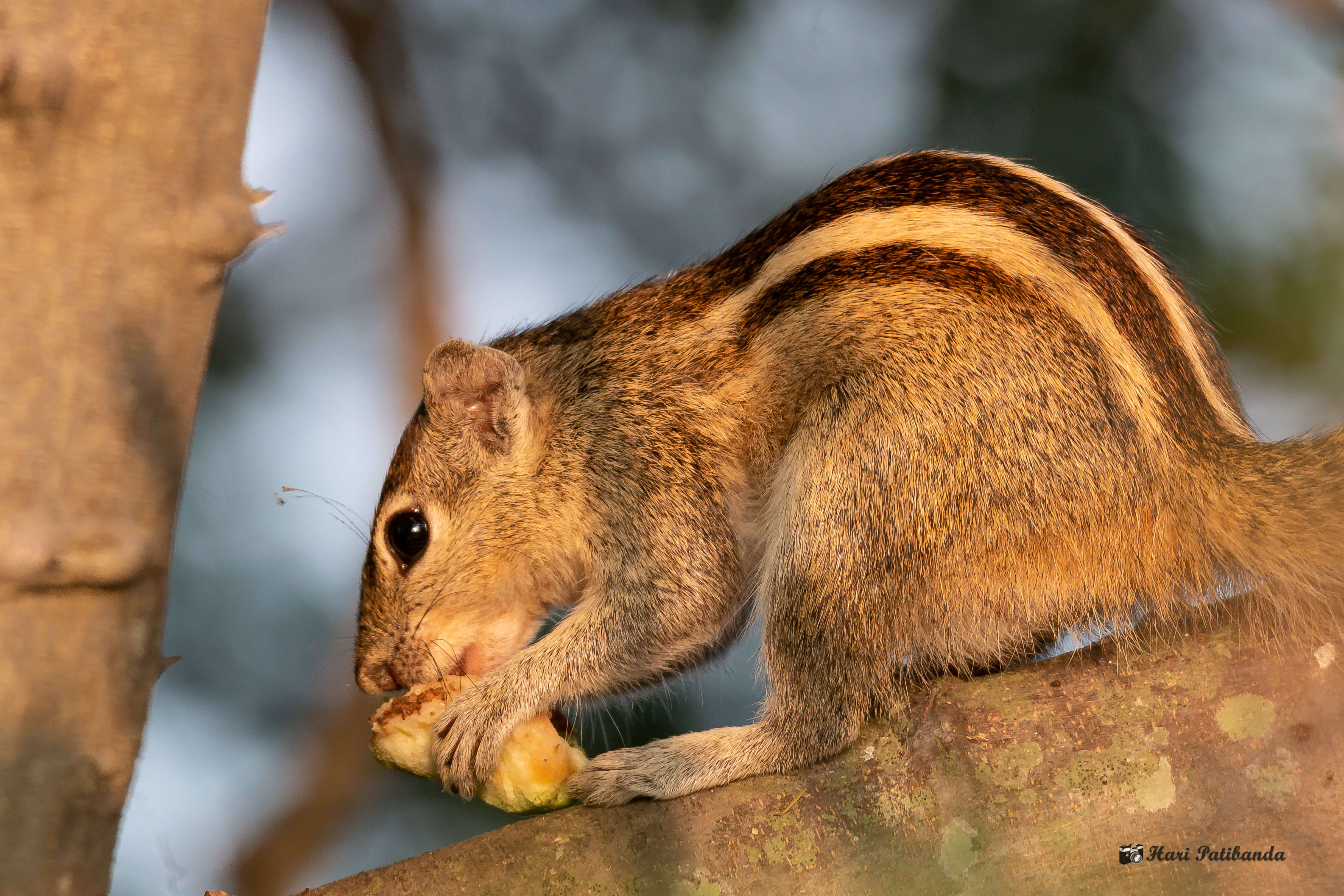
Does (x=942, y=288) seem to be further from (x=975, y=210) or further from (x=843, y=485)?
Result: (x=843, y=485)

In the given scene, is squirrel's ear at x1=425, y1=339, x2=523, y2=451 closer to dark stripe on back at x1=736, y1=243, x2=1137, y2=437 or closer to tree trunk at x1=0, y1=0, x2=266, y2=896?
dark stripe on back at x1=736, y1=243, x2=1137, y2=437

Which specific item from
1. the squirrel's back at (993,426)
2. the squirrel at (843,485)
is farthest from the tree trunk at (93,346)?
the squirrel's back at (993,426)

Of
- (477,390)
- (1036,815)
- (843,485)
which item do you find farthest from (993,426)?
(477,390)

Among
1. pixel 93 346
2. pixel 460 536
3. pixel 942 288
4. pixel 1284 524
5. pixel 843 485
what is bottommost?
pixel 1284 524

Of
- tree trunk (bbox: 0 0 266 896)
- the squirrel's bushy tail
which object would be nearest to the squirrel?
the squirrel's bushy tail

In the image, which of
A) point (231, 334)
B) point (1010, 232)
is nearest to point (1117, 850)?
point (1010, 232)

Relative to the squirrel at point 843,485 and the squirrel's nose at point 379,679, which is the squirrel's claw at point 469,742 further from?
the squirrel's nose at point 379,679
